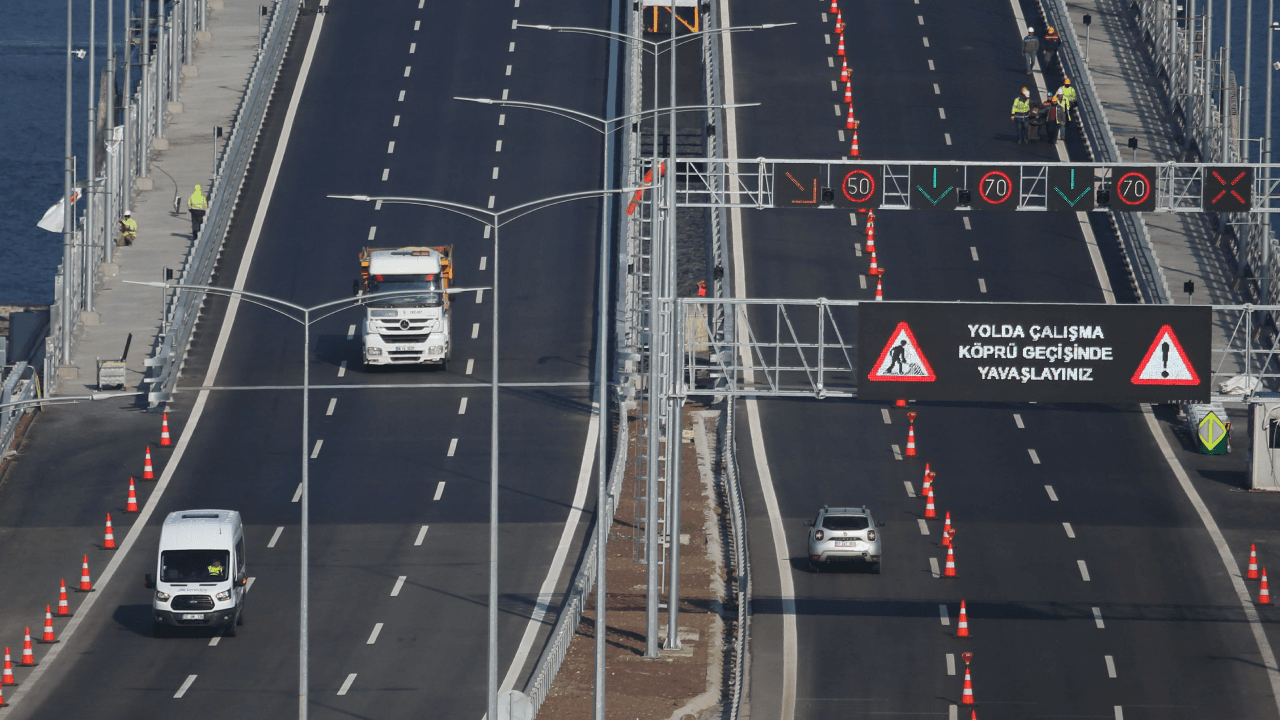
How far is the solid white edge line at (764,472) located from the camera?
4271 cm

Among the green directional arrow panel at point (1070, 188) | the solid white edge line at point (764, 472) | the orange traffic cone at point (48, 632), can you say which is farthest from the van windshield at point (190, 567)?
the green directional arrow panel at point (1070, 188)

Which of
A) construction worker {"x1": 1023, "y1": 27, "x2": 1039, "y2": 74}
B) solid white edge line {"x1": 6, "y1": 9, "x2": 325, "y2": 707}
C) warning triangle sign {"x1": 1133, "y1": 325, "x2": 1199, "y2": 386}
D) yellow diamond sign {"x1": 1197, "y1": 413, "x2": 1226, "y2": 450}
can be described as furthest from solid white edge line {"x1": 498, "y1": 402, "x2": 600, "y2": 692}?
construction worker {"x1": 1023, "y1": 27, "x2": 1039, "y2": 74}

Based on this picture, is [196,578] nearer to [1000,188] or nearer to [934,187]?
[934,187]

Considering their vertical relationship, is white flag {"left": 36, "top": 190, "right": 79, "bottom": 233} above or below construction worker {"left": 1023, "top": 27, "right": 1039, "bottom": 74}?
below

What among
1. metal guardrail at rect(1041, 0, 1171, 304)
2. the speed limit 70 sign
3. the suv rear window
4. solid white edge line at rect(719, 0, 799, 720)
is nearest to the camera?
solid white edge line at rect(719, 0, 799, 720)

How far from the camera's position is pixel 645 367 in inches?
2445

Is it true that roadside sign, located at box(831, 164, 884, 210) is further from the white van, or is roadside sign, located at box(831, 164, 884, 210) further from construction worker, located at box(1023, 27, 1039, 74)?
construction worker, located at box(1023, 27, 1039, 74)

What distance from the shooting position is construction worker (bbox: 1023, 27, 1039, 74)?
81750 mm

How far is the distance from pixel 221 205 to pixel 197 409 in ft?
40.9

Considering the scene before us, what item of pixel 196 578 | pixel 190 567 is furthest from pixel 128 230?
pixel 196 578

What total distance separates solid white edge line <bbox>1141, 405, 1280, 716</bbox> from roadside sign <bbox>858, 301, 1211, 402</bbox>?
5909 millimetres

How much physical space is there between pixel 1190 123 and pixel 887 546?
1207 inches

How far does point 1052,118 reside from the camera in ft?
248

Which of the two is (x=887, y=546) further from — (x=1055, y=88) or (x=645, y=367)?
(x=1055, y=88)
